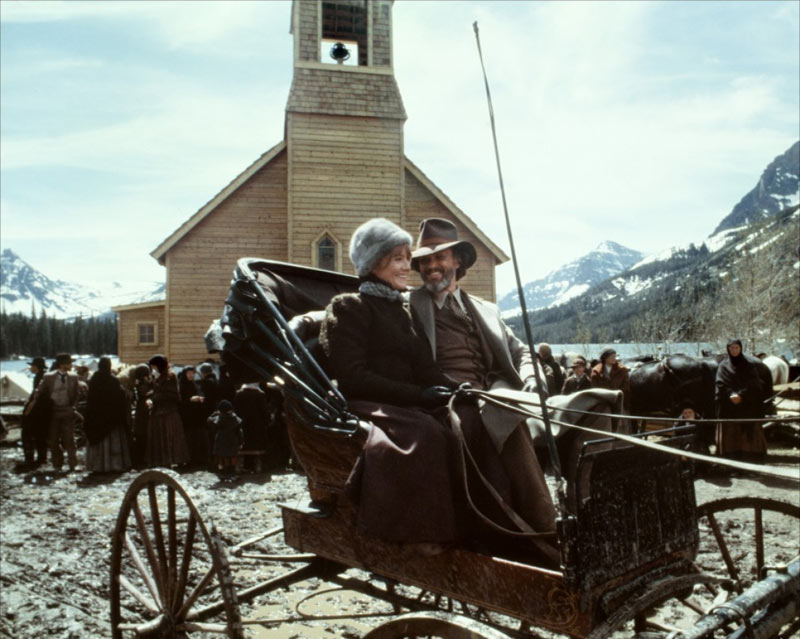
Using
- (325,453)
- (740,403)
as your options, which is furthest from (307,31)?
(325,453)

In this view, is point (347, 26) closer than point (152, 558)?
No

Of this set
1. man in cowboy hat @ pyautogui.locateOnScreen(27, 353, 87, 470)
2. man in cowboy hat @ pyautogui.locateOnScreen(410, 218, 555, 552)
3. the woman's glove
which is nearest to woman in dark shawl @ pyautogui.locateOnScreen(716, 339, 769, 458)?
man in cowboy hat @ pyautogui.locateOnScreen(410, 218, 555, 552)

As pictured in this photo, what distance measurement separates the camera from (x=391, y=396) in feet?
10.2

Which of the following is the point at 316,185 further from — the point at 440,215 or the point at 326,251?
the point at 440,215

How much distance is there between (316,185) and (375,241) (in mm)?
15950

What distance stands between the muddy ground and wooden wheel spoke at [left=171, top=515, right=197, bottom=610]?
15cm

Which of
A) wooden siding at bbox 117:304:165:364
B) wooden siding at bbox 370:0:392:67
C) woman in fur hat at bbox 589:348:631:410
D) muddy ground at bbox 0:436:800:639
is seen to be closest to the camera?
muddy ground at bbox 0:436:800:639

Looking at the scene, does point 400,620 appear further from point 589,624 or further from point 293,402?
point 293,402

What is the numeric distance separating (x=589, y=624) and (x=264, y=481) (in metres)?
8.35

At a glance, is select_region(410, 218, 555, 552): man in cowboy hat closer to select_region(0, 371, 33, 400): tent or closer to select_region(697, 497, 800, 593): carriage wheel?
select_region(697, 497, 800, 593): carriage wheel

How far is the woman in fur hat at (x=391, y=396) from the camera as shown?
2.63 m

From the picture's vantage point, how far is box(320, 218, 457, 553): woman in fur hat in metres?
2.63

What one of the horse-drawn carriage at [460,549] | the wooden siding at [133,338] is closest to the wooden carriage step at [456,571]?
the horse-drawn carriage at [460,549]

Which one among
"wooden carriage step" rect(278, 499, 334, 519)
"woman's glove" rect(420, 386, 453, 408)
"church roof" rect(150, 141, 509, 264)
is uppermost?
"church roof" rect(150, 141, 509, 264)
